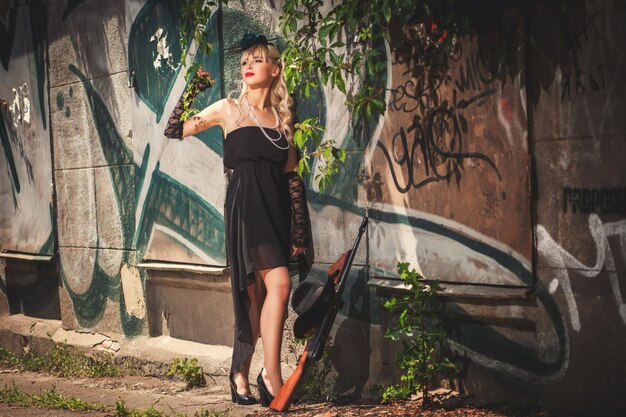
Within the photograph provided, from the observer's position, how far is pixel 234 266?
19.9 ft

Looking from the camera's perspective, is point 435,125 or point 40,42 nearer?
point 435,125

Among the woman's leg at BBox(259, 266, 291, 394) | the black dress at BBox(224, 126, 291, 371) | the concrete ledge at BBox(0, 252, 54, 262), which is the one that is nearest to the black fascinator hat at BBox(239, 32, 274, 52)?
the black dress at BBox(224, 126, 291, 371)

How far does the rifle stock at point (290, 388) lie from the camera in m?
5.55

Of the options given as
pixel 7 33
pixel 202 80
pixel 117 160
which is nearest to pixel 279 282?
pixel 202 80

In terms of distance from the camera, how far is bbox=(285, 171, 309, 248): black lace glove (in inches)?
240

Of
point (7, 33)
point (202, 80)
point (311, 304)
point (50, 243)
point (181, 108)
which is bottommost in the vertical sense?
point (311, 304)

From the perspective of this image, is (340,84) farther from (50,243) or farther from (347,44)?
(50,243)

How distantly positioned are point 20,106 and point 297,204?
4.29 meters

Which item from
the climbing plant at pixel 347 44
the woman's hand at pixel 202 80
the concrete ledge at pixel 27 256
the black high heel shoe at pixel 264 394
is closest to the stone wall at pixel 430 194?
the climbing plant at pixel 347 44

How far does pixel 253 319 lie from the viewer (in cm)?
615

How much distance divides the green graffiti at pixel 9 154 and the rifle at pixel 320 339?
15.5 feet

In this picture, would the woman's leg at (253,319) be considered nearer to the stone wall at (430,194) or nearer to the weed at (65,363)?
the stone wall at (430,194)

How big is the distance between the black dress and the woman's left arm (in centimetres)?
5

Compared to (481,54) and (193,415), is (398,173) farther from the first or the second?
(193,415)
